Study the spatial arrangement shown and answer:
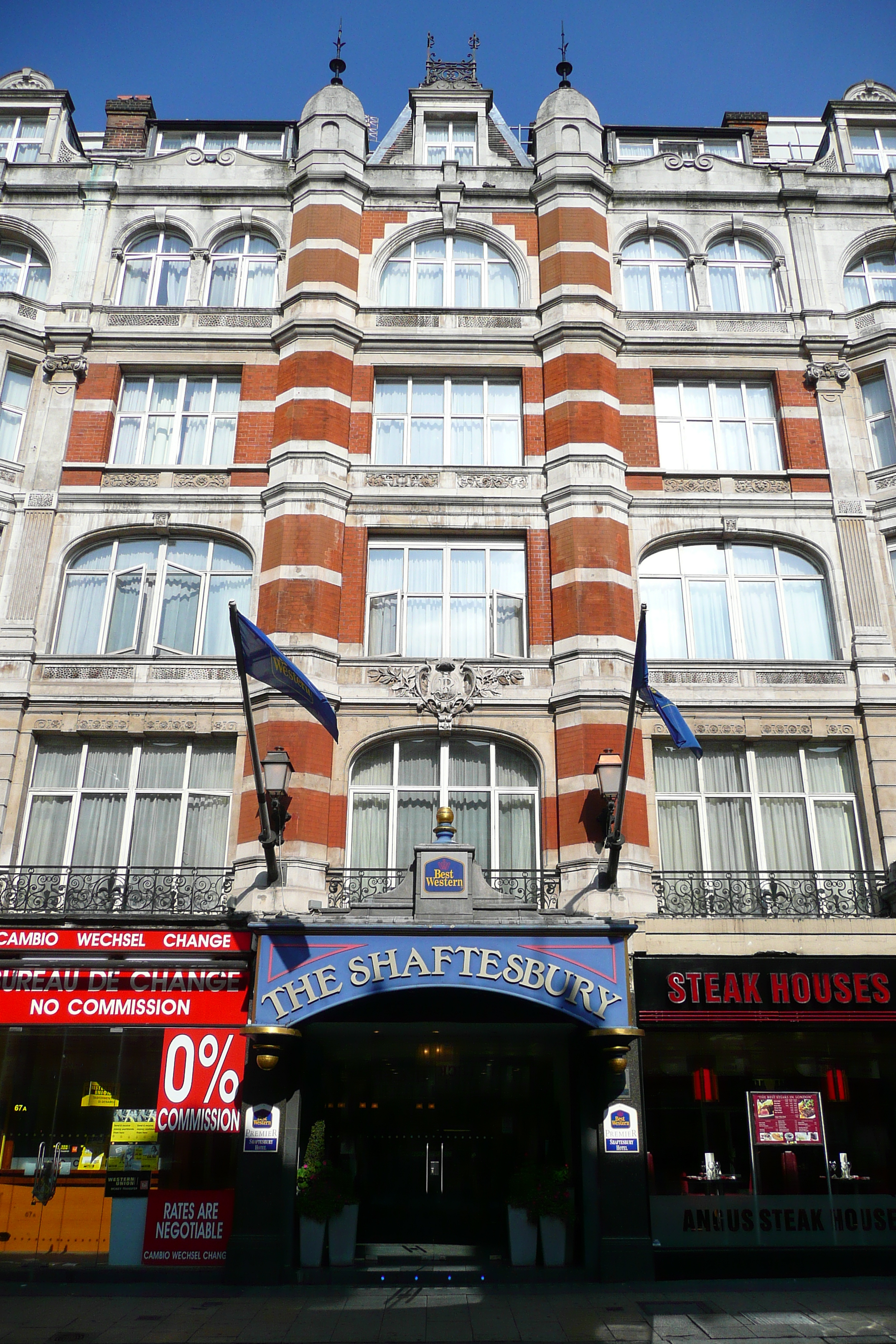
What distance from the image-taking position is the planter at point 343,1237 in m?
13.0

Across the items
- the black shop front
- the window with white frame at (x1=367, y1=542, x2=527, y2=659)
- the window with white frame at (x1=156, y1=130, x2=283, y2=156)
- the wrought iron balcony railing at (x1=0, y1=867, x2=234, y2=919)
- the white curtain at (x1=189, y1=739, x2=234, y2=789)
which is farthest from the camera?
the window with white frame at (x1=156, y1=130, x2=283, y2=156)

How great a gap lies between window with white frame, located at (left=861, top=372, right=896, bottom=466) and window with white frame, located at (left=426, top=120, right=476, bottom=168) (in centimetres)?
977

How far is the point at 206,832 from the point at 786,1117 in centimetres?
975

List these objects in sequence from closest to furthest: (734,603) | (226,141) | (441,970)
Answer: (441,970), (734,603), (226,141)

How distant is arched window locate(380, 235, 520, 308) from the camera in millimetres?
19531

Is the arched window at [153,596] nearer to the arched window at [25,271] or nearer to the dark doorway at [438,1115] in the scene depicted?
the arched window at [25,271]

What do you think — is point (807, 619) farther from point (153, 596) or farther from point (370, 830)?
point (153, 596)

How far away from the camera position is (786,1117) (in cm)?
1390

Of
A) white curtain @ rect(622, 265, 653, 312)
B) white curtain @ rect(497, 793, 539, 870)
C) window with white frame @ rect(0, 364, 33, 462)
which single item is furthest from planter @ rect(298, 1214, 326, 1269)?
white curtain @ rect(622, 265, 653, 312)

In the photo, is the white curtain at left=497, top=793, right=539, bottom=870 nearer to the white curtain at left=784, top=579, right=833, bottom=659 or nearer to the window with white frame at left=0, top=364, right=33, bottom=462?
the white curtain at left=784, top=579, right=833, bottom=659

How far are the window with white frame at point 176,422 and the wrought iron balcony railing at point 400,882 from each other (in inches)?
325

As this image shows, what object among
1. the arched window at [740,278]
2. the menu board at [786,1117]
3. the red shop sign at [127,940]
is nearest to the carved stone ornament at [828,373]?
the arched window at [740,278]

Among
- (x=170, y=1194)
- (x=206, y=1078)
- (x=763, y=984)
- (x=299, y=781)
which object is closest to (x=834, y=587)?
(x=763, y=984)

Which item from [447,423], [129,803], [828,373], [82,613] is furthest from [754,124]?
[129,803]
